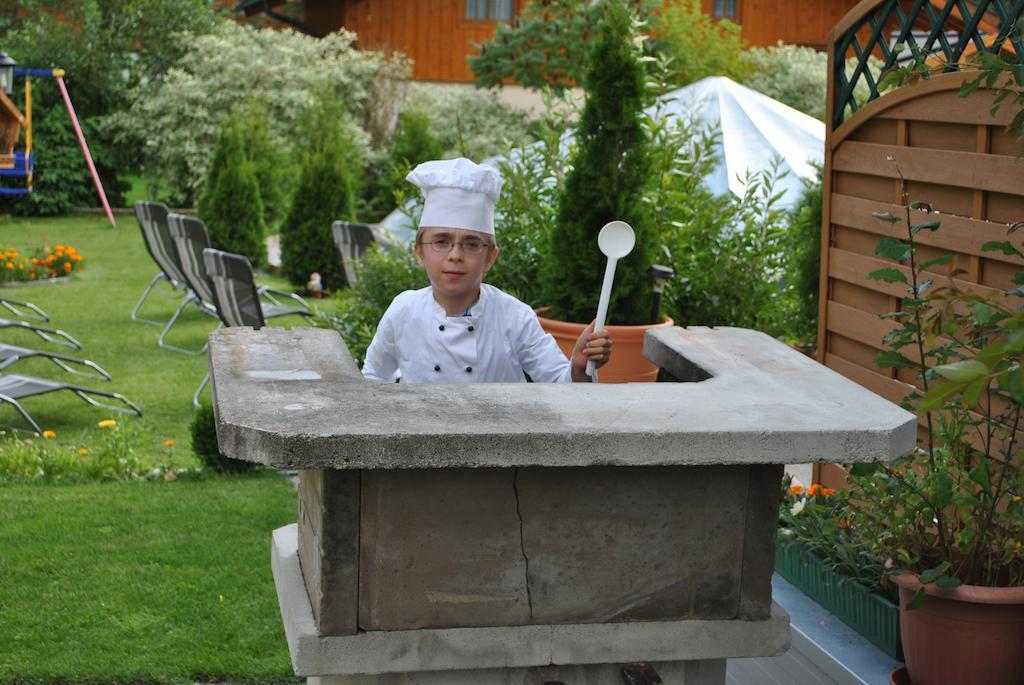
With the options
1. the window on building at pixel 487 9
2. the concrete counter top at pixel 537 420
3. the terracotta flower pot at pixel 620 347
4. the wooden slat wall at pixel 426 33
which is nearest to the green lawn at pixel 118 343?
the terracotta flower pot at pixel 620 347

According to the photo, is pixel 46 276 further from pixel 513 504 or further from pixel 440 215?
pixel 513 504

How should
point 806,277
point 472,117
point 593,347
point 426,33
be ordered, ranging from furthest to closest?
point 426,33 < point 472,117 < point 806,277 < point 593,347

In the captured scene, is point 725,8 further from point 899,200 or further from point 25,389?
point 899,200

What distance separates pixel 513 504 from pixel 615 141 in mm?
3587

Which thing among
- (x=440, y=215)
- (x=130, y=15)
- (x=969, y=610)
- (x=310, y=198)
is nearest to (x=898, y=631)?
(x=969, y=610)

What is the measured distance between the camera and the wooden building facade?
2388 centimetres

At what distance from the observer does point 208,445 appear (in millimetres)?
6148

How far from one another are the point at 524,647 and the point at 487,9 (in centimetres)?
2310

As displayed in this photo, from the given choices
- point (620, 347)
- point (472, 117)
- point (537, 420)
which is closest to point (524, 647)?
point (537, 420)

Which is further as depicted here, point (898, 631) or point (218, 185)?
point (218, 185)

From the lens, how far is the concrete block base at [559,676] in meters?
2.38

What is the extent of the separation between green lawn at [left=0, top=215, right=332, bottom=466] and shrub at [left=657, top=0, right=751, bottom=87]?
6.98 metres

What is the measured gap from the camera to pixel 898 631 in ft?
11.6

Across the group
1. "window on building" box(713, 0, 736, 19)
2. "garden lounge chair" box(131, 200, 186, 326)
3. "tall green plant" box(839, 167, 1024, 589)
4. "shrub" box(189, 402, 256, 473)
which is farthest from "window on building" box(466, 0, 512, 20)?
"tall green plant" box(839, 167, 1024, 589)
